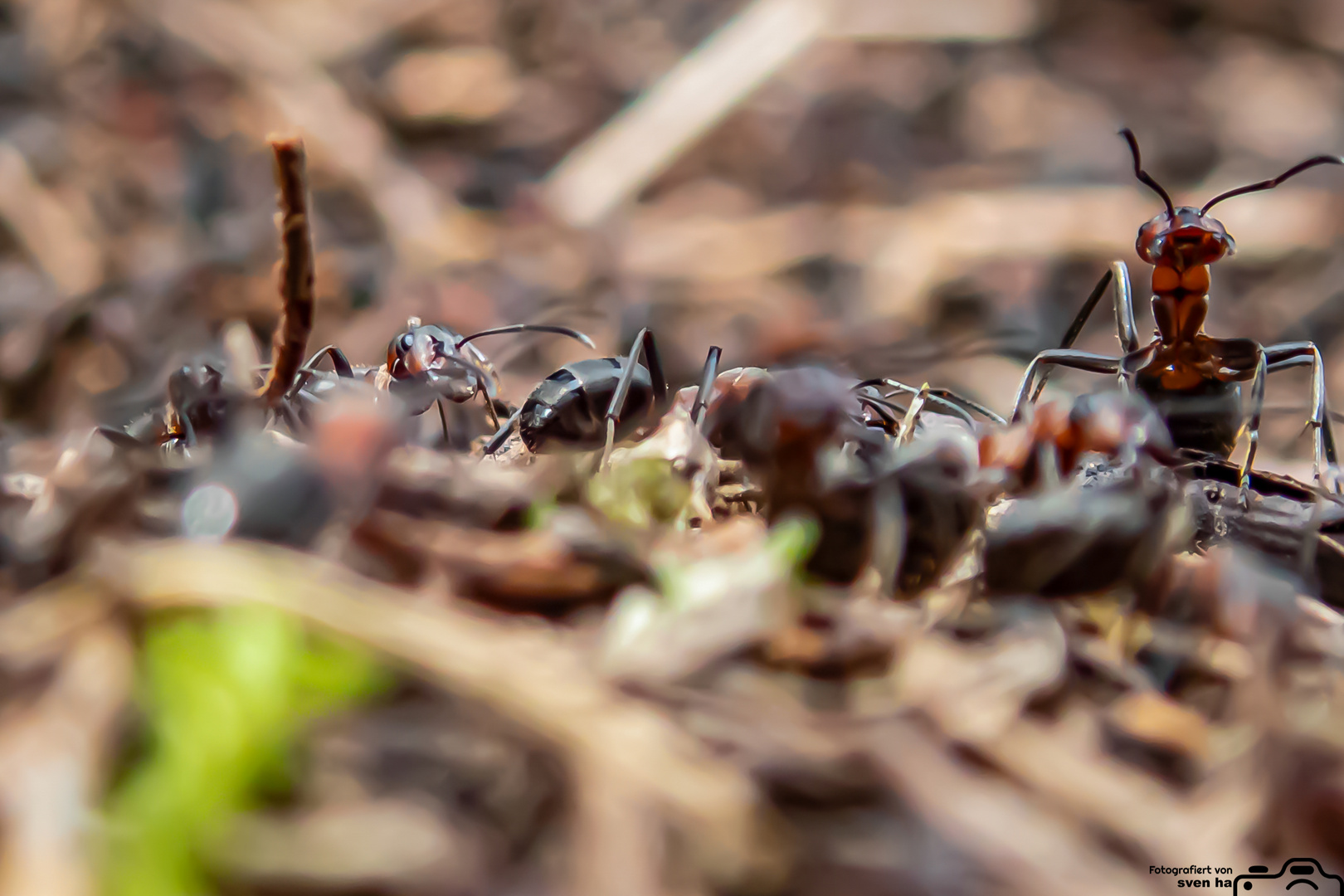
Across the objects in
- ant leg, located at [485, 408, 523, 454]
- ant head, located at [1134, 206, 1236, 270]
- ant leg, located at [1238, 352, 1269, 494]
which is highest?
ant head, located at [1134, 206, 1236, 270]

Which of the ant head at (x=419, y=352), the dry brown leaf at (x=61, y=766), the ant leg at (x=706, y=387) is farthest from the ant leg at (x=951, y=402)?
the dry brown leaf at (x=61, y=766)

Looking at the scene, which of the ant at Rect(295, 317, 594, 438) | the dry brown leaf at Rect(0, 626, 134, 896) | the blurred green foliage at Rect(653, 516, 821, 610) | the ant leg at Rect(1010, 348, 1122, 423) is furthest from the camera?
the ant at Rect(295, 317, 594, 438)

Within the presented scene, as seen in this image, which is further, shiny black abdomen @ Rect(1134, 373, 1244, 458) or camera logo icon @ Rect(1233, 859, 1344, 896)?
shiny black abdomen @ Rect(1134, 373, 1244, 458)

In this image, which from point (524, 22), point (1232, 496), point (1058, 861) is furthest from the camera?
point (524, 22)

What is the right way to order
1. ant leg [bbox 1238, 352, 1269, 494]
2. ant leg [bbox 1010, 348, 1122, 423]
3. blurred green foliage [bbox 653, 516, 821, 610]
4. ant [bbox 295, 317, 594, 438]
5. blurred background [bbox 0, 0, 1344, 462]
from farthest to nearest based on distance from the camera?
blurred background [bbox 0, 0, 1344, 462], ant [bbox 295, 317, 594, 438], ant leg [bbox 1010, 348, 1122, 423], ant leg [bbox 1238, 352, 1269, 494], blurred green foliage [bbox 653, 516, 821, 610]

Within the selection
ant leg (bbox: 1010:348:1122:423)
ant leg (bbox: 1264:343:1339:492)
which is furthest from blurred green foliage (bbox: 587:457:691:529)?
ant leg (bbox: 1264:343:1339:492)

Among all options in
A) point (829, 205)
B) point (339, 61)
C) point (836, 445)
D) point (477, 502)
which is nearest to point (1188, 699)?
point (836, 445)

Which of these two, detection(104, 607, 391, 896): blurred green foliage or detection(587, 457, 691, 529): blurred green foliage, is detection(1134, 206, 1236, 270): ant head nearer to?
detection(587, 457, 691, 529): blurred green foliage

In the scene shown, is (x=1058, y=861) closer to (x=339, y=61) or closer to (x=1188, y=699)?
(x=1188, y=699)
